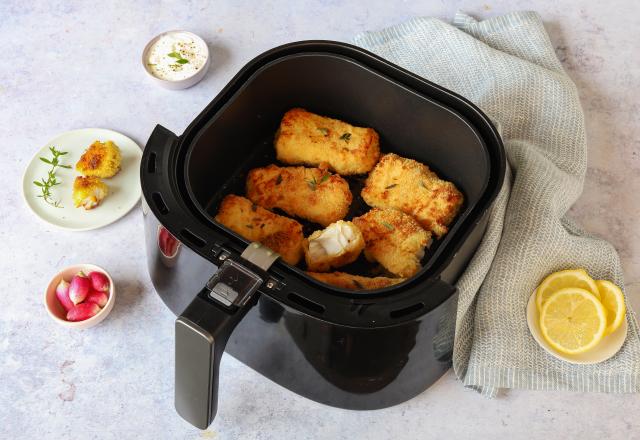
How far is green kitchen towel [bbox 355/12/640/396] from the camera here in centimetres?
122

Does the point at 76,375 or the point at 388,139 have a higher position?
the point at 388,139

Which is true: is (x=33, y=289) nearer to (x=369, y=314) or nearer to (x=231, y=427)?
(x=231, y=427)

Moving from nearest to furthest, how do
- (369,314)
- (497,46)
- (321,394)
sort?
(369,314)
(321,394)
(497,46)

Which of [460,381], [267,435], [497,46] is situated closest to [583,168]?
[497,46]

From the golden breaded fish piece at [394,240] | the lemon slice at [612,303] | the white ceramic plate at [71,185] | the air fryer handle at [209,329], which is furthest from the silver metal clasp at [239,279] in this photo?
the lemon slice at [612,303]

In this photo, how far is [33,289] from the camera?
134cm

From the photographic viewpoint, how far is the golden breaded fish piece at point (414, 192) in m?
1.27

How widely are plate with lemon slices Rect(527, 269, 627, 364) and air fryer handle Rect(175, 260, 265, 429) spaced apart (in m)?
0.55

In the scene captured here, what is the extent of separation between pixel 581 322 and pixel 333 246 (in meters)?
0.44

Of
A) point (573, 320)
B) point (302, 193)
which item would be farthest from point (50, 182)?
point (573, 320)

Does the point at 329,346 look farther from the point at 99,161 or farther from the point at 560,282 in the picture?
the point at 99,161

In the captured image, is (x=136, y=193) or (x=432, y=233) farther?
(x=136, y=193)

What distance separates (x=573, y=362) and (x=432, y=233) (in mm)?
327

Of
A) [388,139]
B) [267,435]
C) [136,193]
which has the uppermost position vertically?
[388,139]
